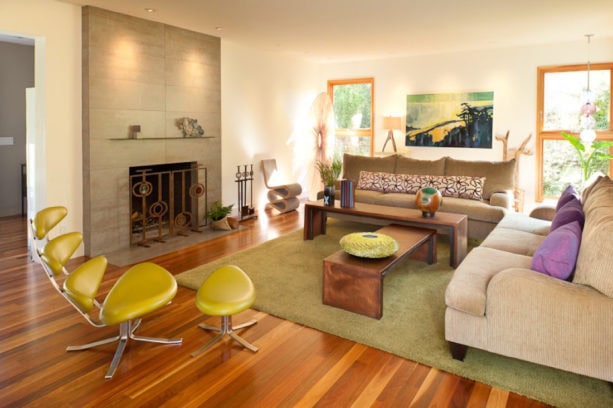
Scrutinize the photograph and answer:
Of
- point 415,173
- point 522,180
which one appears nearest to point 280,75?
point 415,173

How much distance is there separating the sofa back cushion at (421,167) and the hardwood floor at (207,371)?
12.4 feet

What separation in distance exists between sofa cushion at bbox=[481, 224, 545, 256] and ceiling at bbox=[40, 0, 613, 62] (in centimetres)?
227

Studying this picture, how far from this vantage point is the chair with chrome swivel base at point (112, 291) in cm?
249

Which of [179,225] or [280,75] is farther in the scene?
[280,75]

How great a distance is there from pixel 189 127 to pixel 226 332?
3596mm

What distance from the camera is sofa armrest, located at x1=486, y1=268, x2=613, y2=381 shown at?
2283mm

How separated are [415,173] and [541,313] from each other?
4.13m

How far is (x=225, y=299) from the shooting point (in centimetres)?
273

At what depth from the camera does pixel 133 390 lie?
2395mm

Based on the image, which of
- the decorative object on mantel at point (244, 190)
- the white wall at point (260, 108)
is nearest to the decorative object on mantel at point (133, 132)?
the white wall at point (260, 108)

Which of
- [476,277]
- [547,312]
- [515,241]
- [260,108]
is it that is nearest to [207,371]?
[476,277]

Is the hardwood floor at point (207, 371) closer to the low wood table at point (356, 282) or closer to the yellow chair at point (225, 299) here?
the yellow chair at point (225, 299)

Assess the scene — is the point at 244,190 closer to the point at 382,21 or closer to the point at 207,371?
the point at 382,21

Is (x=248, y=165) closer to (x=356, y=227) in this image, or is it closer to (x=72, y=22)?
(x=356, y=227)
